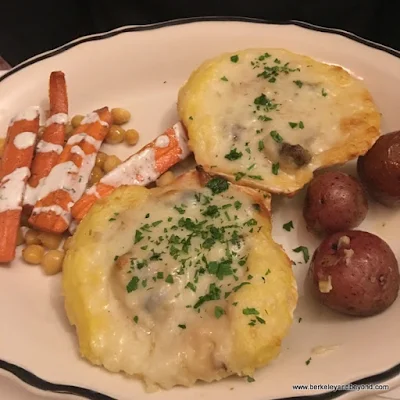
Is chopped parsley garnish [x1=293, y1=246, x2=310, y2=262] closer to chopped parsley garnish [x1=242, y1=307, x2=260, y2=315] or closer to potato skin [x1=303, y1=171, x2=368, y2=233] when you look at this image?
potato skin [x1=303, y1=171, x2=368, y2=233]

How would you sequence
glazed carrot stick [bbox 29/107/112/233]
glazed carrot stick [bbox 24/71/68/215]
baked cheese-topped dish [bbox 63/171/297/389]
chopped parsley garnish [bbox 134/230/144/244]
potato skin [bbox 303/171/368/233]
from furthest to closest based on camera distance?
glazed carrot stick [bbox 24/71/68/215]
glazed carrot stick [bbox 29/107/112/233]
potato skin [bbox 303/171/368/233]
chopped parsley garnish [bbox 134/230/144/244]
baked cheese-topped dish [bbox 63/171/297/389]

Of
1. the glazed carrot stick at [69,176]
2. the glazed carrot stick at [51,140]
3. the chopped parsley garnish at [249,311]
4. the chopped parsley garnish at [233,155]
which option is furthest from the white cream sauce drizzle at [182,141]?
the chopped parsley garnish at [249,311]

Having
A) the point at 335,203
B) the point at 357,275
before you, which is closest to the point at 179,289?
the point at 357,275

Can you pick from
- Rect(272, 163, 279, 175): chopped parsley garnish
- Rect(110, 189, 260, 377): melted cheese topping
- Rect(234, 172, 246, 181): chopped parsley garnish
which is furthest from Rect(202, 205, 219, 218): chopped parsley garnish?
Rect(272, 163, 279, 175): chopped parsley garnish

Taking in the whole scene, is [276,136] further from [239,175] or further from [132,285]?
[132,285]

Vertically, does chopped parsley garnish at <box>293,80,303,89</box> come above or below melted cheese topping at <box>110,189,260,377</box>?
above


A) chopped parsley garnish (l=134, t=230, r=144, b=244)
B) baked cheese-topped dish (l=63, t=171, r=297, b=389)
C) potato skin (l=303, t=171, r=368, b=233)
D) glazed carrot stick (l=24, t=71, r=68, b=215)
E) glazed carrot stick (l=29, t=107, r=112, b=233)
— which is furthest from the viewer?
glazed carrot stick (l=24, t=71, r=68, b=215)

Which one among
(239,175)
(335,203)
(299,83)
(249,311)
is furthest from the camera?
(299,83)

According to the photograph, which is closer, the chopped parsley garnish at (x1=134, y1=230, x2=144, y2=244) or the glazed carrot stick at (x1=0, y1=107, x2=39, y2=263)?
the chopped parsley garnish at (x1=134, y1=230, x2=144, y2=244)
